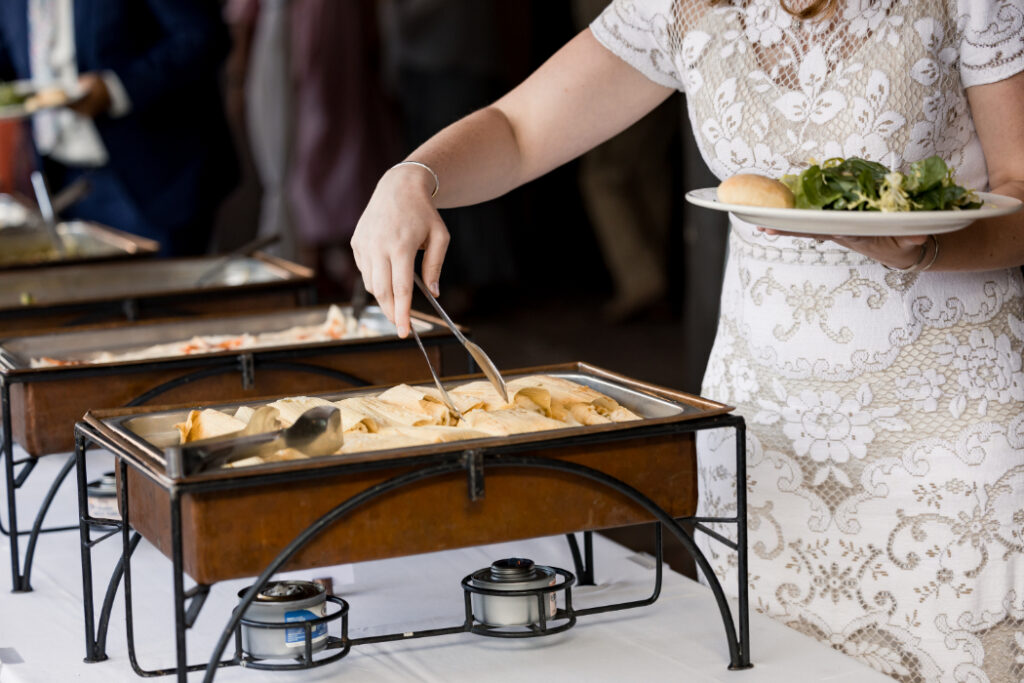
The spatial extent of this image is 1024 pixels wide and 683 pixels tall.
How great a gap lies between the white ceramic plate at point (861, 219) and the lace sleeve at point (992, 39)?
244 mm

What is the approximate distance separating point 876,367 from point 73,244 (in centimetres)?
177

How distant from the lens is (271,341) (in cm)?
175

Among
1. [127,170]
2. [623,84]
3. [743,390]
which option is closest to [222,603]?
[743,390]

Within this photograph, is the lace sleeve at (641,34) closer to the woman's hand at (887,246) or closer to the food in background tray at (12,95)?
the woman's hand at (887,246)

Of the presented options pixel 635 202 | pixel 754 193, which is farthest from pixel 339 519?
pixel 635 202

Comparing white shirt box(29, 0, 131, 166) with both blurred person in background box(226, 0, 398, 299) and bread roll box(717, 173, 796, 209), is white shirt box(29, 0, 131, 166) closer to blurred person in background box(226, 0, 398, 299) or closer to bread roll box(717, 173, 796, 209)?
bread roll box(717, 173, 796, 209)

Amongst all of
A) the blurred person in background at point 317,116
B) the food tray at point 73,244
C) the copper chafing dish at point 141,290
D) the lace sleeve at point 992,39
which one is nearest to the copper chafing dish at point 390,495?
the lace sleeve at point 992,39

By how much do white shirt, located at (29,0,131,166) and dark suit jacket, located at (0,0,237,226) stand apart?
0.08ft

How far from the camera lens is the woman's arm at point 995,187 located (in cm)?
126

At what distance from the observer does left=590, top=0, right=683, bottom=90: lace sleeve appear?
1497 mm

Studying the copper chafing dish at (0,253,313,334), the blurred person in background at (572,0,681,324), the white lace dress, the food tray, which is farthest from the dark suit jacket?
the blurred person in background at (572,0,681,324)

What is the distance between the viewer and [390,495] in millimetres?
1037

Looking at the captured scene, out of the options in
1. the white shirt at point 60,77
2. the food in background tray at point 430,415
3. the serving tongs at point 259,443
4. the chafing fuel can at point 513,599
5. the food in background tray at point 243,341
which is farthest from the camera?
the white shirt at point 60,77

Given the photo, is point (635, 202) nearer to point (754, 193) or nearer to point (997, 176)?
point (997, 176)
